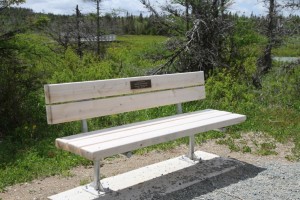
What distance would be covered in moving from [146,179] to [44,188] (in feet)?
3.40

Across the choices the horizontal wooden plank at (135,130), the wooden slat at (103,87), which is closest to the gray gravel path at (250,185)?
the horizontal wooden plank at (135,130)

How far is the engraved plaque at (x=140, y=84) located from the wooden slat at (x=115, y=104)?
0.10 m

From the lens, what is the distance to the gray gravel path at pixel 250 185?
4348 mm

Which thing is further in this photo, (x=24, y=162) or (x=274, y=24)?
(x=274, y=24)

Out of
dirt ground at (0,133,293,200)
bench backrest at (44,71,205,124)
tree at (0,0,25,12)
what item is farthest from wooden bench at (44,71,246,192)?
tree at (0,0,25,12)

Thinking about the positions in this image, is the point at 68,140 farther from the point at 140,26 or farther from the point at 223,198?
the point at 140,26

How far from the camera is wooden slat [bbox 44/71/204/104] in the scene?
13.9ft

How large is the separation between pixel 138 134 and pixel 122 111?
0.56m

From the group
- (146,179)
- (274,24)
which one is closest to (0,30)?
(146,179)

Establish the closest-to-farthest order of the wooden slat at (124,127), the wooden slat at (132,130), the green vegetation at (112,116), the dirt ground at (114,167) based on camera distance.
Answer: the wooden slat at (132,130), the wooden slat at (124,127), the dirt ground at (114,167), the green vegetation at (112,116)

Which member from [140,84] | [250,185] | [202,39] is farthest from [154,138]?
[202,39]

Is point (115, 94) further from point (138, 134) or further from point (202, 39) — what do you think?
point (202, 39)

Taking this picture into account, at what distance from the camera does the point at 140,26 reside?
1852cm

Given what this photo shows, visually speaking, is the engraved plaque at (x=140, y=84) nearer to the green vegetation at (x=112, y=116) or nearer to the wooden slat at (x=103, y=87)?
the wooden slat at (x=103, y=87)
